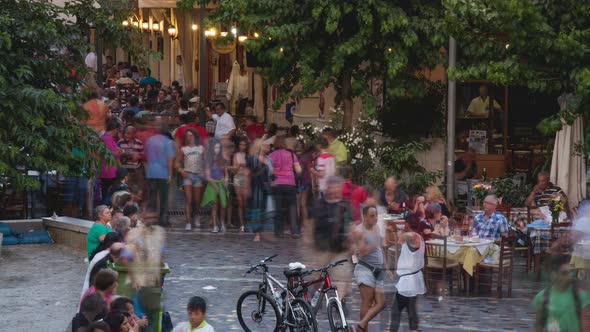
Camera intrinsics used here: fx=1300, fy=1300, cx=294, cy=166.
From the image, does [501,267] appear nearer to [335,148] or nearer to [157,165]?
[335,148]

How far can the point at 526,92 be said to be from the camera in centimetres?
2591

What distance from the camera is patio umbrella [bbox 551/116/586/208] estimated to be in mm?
21609

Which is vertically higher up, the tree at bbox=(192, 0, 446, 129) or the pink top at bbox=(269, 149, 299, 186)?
the tree at bbox=(192, 0, 446, 129)

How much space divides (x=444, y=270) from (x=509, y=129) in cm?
895

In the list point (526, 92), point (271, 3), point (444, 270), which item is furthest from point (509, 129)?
point (444, 270)

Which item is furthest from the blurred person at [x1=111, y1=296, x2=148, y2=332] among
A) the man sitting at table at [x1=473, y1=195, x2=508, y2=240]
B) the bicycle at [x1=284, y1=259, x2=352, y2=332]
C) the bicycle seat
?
the man sitting at table at [x1=473, y1=195, x2=508, y2=240]

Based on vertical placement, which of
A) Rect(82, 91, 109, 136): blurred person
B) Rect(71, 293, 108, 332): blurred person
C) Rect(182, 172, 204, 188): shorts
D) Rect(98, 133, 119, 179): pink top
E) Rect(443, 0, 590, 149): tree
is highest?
Rect(443, 0, 590, 149): tree

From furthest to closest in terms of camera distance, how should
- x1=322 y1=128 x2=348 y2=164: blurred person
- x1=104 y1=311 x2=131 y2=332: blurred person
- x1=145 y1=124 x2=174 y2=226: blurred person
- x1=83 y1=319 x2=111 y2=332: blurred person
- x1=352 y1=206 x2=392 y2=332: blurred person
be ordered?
x1=322 y1=128 x2=348 y2=164: blurred person
x1=145 y1=124 x2=174 y2=226: blurred person
x1=352 y1=206 x2=392 y2=332: blurred person
x1=104 y1=311 x2=131 y2=332: blurred person
x1=83 y1=319 x2=111 y2=332: blurred person

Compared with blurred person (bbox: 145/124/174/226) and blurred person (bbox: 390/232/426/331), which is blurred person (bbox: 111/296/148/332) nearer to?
blurred person (bbox: 390/232/426/331)

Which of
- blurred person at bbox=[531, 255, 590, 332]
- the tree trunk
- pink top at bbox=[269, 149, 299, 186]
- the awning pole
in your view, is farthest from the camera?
the tree trunk

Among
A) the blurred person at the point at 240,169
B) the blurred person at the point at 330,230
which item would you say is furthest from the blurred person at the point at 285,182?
the blurred person at the point at 330,230

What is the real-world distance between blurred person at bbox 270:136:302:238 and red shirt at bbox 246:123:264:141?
333 centimetres

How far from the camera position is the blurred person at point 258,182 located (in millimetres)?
21375

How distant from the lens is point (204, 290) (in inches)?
680
